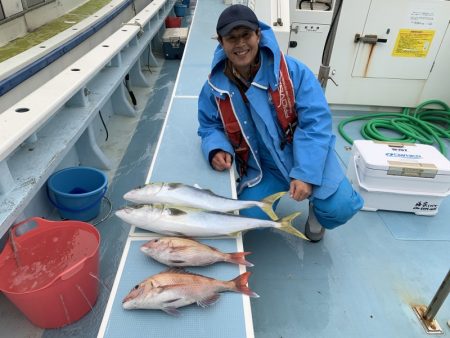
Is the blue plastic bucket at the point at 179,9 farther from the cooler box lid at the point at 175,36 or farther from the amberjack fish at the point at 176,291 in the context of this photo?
the amberjack fish at the point at 176,291

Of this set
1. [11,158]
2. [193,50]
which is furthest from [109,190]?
[193,50]

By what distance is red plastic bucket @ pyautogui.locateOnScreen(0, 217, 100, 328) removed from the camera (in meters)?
1.69

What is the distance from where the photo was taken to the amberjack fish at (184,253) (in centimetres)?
143

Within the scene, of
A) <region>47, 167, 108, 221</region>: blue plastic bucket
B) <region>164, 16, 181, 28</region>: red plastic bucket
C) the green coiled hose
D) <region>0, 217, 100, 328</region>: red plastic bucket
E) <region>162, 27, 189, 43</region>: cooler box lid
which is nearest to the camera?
<region>0, 217, 100, 328</region>: red plastic bucket

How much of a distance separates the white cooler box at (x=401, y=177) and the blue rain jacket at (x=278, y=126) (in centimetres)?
77

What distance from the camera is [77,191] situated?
2.65 m

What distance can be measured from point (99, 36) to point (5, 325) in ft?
14.1

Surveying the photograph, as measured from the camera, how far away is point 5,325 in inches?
75.7

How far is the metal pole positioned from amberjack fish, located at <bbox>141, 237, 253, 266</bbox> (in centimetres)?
107

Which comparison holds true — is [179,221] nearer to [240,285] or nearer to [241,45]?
[240,285]

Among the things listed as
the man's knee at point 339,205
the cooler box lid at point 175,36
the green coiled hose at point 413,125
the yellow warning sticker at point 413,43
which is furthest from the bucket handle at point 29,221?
the cooler box lid at point 175,36

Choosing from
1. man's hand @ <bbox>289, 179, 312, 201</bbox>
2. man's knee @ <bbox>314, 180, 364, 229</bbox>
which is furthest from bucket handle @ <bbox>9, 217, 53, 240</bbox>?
man's knee @ <bbox>314, 180, 364, 229</bbox>

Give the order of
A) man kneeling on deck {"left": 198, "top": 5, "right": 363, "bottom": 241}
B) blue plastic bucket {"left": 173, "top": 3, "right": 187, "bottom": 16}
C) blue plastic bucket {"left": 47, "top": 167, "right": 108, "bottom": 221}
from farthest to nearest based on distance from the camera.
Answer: blue plastic bucket {"left": 173, "top": 3, "right": 187, "bottom": 16} → blue plastic bucket {"left": 47, "top": 167, "right": 108, "bottom": 221} → man kneeling on deck {"left": 198, "top": 5, "right": 363, "bottom": 241}

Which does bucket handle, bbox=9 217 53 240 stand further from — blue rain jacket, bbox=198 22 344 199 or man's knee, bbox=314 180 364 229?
man's knee, bbox=314 180 364 229
